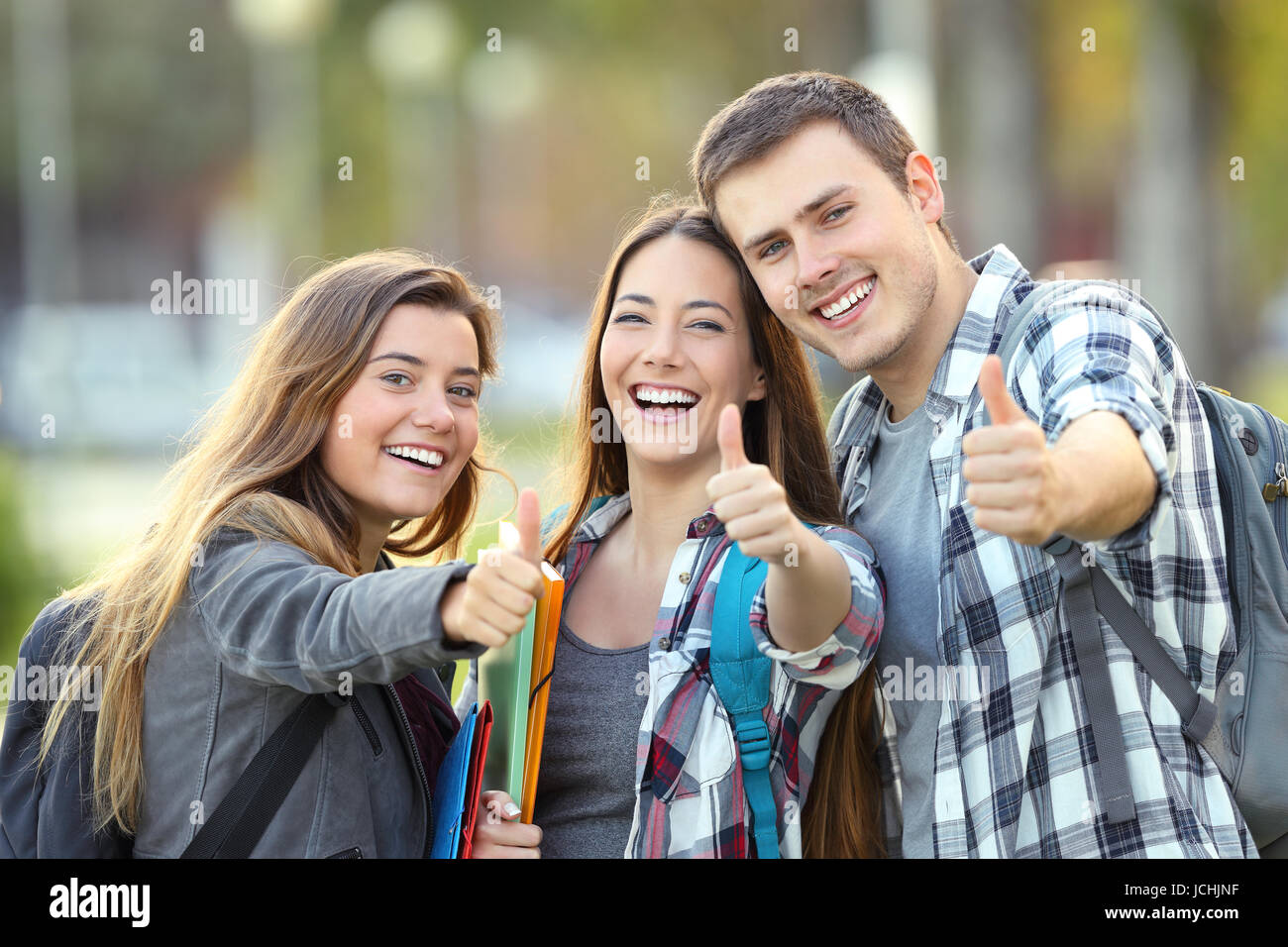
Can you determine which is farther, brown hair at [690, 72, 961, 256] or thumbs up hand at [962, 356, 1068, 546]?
brown hair at [690, 72, 961, 256]

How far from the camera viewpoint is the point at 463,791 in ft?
8.66

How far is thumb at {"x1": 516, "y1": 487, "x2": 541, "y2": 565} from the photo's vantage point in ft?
7.67

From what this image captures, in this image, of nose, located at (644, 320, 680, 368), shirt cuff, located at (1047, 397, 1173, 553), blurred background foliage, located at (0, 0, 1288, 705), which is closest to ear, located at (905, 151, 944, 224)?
nose, located at (644, 320, 680, 368)

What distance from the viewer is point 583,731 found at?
295cm

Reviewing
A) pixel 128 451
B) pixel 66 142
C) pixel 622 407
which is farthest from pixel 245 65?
pixel 622 407

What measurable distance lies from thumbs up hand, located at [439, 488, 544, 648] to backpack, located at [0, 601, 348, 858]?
21.1 inches

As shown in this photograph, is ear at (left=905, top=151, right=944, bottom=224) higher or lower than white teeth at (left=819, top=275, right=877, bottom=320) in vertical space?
higher

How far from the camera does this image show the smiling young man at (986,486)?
229 cm

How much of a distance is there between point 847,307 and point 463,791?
1520 millimetres

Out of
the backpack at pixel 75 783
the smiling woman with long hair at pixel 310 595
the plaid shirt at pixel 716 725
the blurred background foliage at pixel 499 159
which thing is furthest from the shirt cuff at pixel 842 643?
the blurred background foliage at pixel 499 159

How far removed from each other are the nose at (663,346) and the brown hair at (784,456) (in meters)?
0.24

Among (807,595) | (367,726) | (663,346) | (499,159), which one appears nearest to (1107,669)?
(807,595)

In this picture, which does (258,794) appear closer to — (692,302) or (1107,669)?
(692,302)

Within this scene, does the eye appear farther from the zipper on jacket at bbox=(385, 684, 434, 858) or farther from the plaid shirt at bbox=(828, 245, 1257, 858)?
the zipper on jacket at bbox=(385, 684, 434, 858)
